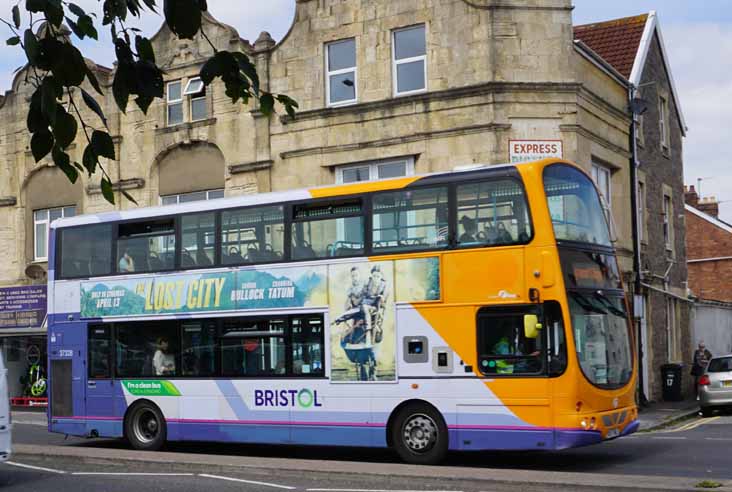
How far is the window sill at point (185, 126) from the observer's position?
26828 millimetres

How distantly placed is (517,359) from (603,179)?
45.1 feet

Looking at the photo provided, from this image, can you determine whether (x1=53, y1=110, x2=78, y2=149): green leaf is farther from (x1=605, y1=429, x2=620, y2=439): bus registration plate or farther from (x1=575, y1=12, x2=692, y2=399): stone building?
(x1=575, y1=12, x2=692, y2=399): stone building

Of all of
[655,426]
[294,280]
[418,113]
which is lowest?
[655,426]


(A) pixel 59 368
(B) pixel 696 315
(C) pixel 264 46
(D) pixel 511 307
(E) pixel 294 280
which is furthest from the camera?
(B) pixel 696 315

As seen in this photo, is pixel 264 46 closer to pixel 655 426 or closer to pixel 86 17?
pixel 655 426

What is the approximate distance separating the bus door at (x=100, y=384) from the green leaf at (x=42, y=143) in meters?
12.8

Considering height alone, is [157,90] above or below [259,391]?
above

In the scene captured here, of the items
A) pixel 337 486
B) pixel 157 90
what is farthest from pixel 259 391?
pixel 157 90

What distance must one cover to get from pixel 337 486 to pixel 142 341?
240 inches

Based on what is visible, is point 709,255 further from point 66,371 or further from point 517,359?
point 517,359

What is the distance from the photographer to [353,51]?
81.0ft

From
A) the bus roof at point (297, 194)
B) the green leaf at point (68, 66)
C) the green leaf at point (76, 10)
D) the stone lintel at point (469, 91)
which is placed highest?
the stone lintel at point (469, 91)

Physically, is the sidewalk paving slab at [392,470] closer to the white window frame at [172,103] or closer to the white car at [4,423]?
the white car at [4,423]

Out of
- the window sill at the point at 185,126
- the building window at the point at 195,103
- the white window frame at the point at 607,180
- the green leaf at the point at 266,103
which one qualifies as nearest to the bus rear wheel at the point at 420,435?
the green leaf at the point at 266,103
